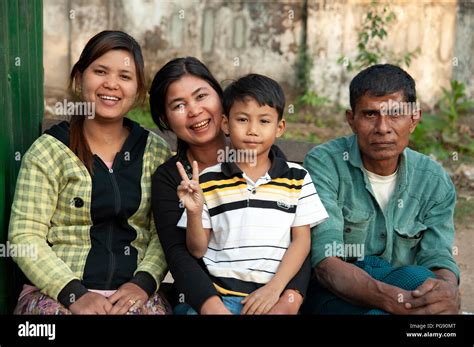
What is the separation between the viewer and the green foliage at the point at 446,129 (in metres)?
8.19

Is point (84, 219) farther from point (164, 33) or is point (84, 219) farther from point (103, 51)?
point (164, 33)

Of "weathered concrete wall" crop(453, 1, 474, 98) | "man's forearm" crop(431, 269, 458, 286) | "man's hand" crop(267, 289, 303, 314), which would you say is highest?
"weathered concrete wall" crop(453, 1, 474, 98)

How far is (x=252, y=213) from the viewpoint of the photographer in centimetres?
334

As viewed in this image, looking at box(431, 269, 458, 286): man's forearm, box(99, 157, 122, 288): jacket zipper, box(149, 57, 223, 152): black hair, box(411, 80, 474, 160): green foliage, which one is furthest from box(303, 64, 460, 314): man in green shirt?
box(411, 80, 474, 160): green foliage

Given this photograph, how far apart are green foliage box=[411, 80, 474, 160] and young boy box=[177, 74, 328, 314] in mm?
4944

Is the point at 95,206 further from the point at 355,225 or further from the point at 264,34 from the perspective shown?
→ the point at 264,34

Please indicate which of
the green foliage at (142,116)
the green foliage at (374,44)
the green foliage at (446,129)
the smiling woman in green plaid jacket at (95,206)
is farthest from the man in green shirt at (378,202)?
the green foliage at (374,44)

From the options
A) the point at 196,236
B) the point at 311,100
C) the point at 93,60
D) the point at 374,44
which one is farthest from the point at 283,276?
the point at 374,44

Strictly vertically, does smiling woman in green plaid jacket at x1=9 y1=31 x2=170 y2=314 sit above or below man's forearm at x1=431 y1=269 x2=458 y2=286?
above

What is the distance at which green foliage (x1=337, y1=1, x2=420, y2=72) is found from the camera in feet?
28.1

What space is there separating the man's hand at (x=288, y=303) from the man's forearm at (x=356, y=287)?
19 centimetres

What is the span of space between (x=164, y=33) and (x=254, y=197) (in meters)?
5.82

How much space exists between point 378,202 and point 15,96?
182 centimetres

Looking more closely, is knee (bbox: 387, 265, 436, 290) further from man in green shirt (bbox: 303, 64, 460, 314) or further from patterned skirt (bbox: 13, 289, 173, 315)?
patterned skirt (bbox: 13, 289, 173, 315)
